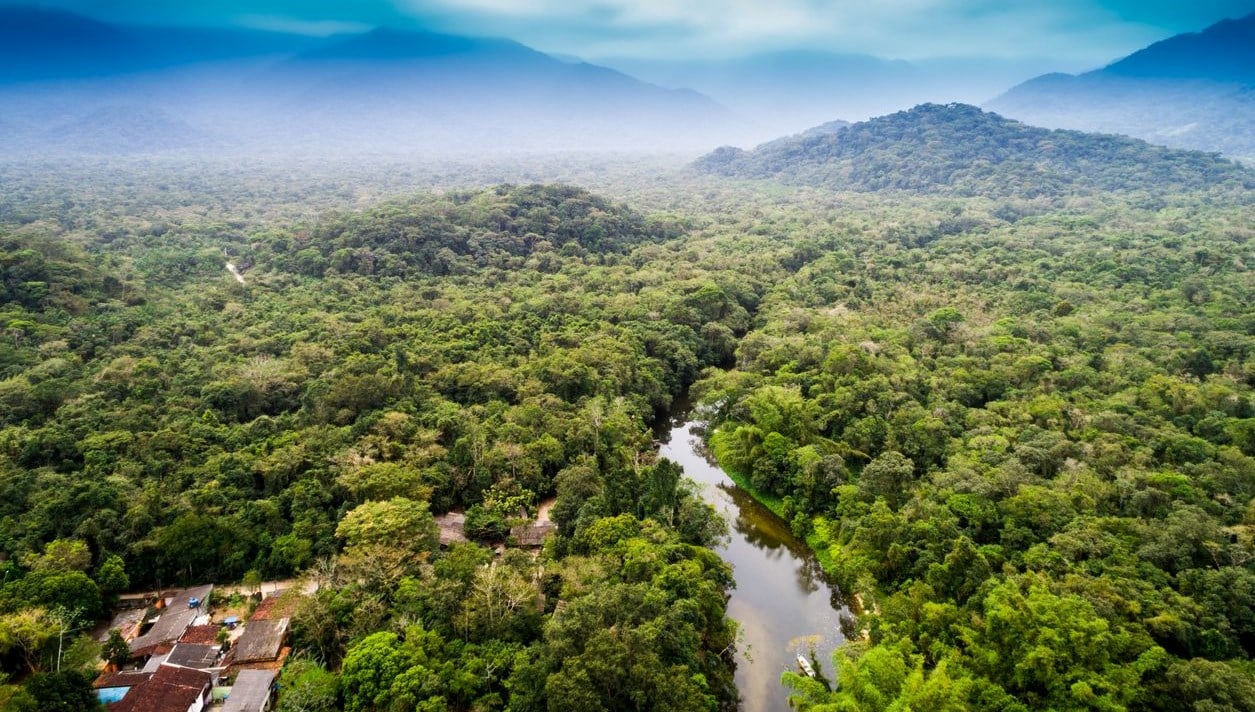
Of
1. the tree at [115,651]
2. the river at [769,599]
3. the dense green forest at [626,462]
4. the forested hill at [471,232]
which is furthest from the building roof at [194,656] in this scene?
the forested hill at [471,232]

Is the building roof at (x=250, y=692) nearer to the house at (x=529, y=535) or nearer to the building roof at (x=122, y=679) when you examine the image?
the building roof at (x=122, y=679)

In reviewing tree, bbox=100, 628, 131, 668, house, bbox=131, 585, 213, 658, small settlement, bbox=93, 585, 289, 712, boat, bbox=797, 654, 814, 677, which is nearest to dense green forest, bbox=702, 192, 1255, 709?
boat, bbox=797, 654, 814, 677

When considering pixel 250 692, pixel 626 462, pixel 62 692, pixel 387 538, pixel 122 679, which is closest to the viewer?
pixel 62 692

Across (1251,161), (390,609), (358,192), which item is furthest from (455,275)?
(1251,161)

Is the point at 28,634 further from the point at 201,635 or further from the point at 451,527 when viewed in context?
the point at 451,527

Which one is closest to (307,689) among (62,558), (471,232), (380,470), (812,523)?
(380,470)

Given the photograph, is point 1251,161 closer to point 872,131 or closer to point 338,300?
point 872,131

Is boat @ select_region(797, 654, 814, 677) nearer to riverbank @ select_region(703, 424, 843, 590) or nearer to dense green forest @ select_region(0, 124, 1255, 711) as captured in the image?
dense green forest @ select_region(0, 124, 1255, 711)
